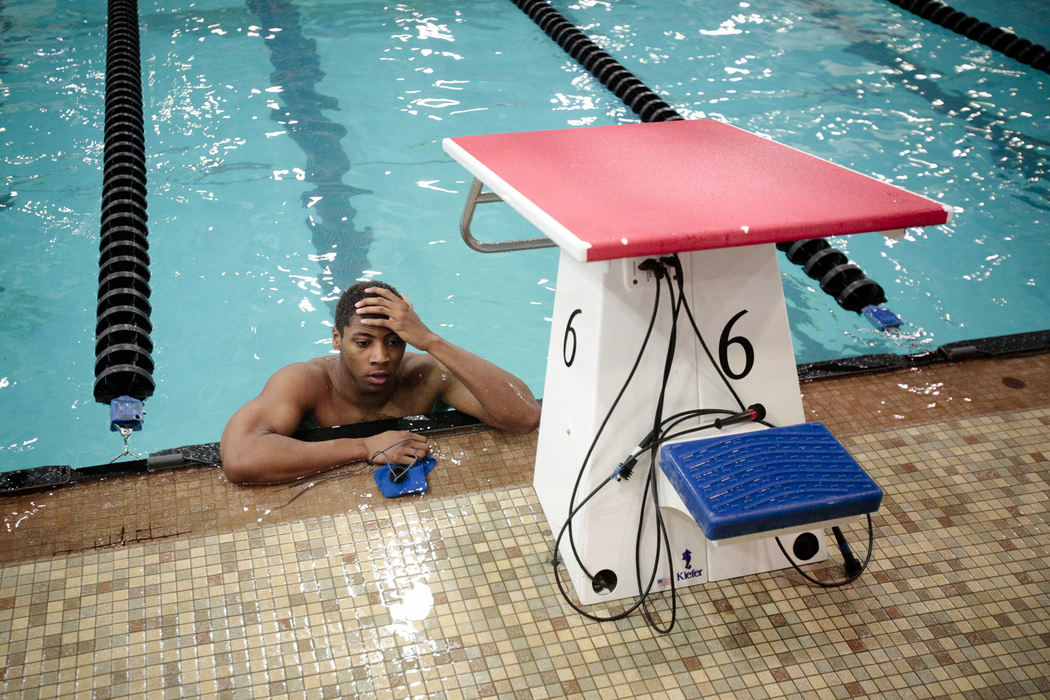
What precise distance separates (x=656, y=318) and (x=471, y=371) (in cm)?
94

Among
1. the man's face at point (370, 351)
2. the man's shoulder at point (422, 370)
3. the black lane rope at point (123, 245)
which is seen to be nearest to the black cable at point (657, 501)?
the man's face at point (370, 351)

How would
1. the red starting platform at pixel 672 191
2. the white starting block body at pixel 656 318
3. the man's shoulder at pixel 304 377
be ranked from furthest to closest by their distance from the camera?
the man's shoulder at pixel 304 377
the white starting block body at pixel 656 318
the red starting platform at pixel 672 191

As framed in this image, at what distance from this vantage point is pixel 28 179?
5504 millimetres

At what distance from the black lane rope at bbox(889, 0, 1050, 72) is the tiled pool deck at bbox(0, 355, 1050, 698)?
584 centimetres

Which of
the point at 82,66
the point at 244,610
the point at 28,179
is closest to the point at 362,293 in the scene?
the point at 244,610

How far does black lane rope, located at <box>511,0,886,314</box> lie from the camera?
190 inches

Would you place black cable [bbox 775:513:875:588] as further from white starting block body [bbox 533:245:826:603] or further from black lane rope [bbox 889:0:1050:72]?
black lane rope [bbox 889:0:1050:72]

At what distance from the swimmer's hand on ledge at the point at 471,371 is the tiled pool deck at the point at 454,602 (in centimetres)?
19

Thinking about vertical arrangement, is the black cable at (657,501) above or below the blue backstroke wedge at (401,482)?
above

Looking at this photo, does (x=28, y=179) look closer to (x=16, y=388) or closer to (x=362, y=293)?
(x=16, y=388)

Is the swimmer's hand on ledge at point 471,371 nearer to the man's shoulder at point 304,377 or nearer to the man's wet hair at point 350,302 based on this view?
the man's wet hair at point 350,302

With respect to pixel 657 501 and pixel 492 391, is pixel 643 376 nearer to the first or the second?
pixel 657 501

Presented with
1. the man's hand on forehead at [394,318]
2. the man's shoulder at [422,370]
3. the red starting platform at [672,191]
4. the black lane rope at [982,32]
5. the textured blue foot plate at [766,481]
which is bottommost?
the man's shoulder at [422,370]

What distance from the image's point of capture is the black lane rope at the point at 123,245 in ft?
12.9
